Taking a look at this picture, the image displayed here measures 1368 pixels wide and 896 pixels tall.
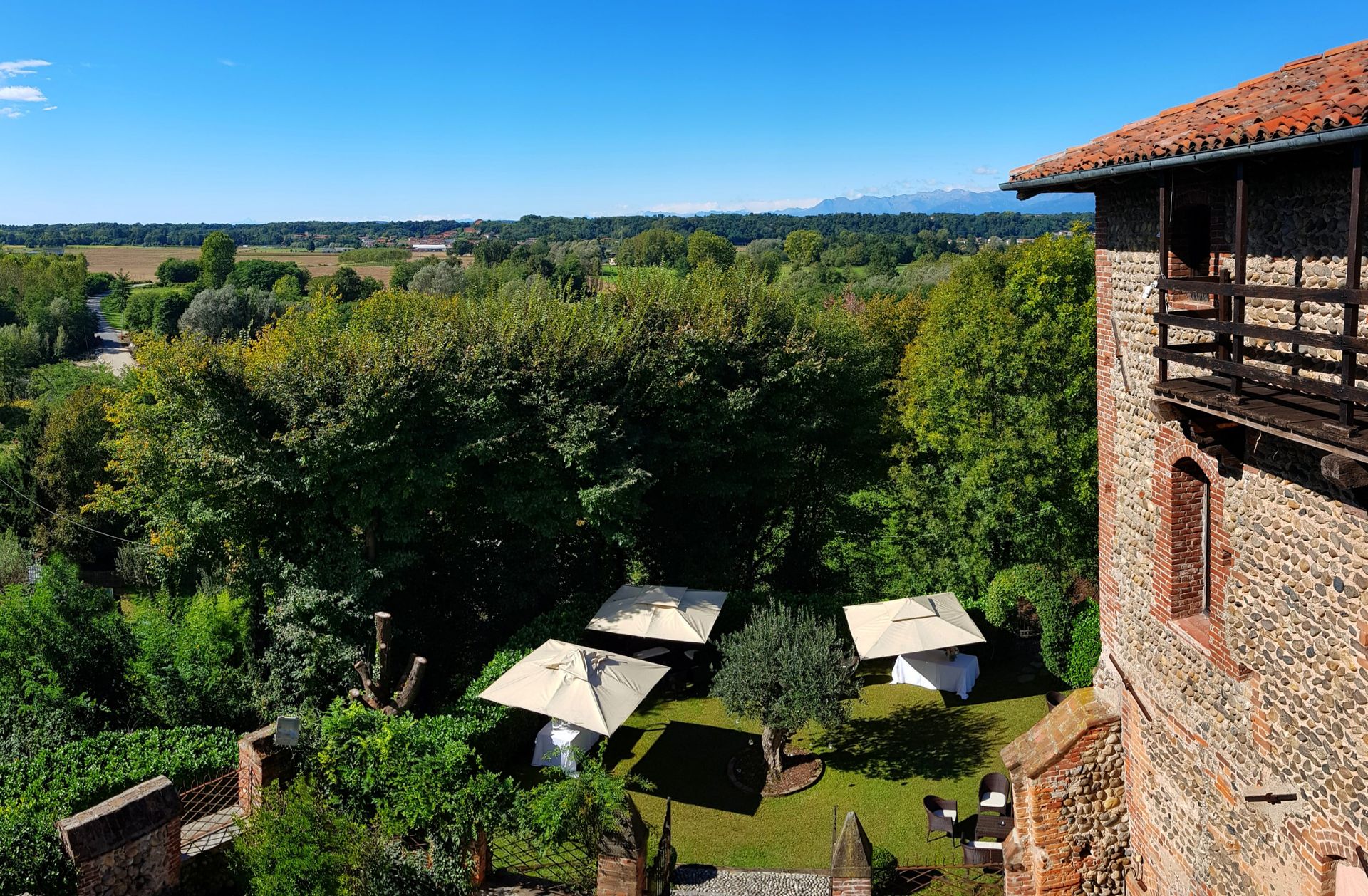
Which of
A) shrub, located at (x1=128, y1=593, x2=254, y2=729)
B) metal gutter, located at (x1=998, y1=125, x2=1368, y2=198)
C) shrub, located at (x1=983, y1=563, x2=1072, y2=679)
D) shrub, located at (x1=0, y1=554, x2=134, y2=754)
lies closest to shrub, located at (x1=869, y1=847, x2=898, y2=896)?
shrub, located at (x1=983, y1=563, x2=1072, y2=679)

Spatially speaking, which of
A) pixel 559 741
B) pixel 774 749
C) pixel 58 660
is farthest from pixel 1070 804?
pixel 58 660

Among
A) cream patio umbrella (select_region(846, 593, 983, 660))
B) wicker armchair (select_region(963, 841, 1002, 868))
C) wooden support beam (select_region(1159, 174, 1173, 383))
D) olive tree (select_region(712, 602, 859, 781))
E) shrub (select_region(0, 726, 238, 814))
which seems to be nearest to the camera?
wooden support beam (select_region(1159, 174, 1173, 383))

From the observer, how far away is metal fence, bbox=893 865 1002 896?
463 inches

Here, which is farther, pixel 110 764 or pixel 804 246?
pixel 804 246

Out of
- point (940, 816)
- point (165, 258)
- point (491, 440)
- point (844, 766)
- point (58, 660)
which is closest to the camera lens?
point (940, 816)

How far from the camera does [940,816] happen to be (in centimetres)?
1293

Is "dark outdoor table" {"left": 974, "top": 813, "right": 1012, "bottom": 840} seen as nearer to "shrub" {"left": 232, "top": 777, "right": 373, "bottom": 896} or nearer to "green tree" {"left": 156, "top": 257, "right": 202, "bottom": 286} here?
"shrub" {"left": 232, "top": 777, "right": 373, "bottom": 896}

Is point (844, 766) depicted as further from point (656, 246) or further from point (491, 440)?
point (656, 246)

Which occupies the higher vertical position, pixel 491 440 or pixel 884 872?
pixel 491 440

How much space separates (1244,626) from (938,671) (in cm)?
1065

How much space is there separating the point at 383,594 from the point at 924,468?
12.2m

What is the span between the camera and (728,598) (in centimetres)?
2009

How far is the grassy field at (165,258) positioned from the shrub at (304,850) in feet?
264

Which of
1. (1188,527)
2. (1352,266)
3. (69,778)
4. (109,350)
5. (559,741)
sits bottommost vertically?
(559,741)
